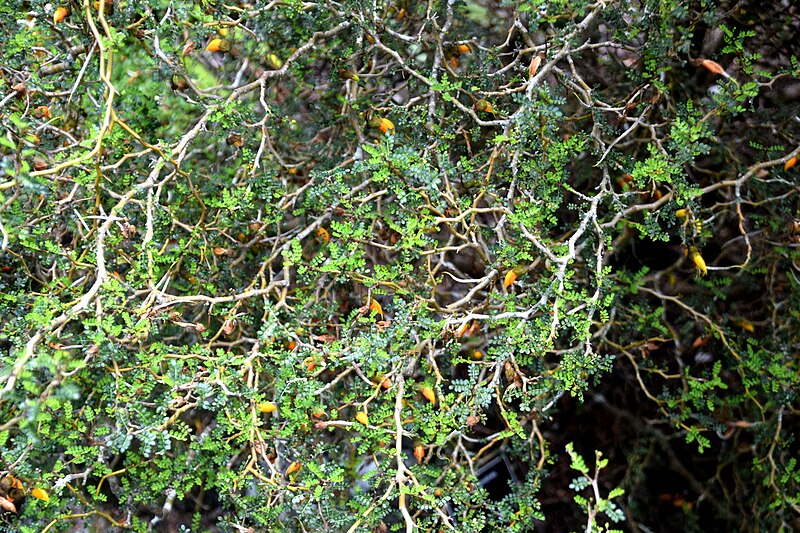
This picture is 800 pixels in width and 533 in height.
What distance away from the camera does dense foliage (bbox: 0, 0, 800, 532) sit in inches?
49.8

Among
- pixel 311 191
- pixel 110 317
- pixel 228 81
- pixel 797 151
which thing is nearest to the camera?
pixel 110 317

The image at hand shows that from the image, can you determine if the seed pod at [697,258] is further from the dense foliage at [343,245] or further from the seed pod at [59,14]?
the seed pod at [59,14]

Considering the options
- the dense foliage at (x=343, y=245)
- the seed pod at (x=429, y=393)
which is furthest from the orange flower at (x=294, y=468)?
the seed pod at (x=429, y=393)

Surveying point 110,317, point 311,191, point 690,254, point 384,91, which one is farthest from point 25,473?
point 690,254

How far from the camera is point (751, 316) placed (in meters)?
2.06

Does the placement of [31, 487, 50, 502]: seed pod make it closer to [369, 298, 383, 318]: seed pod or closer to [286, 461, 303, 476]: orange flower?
[286, 461, 303, 476]: orange flower

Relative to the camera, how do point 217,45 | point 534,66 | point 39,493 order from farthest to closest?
point 217,45 → point 534,66 → point 39,493

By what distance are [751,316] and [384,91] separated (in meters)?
1.20

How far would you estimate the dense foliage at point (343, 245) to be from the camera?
127 cm

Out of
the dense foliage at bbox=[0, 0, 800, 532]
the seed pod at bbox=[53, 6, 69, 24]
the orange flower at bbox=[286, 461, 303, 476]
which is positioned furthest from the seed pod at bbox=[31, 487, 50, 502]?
the seed pod at bbox=[53, 6, 69, 24]

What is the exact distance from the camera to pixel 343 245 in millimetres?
1565

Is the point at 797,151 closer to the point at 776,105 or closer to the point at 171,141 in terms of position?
the point at 776,105

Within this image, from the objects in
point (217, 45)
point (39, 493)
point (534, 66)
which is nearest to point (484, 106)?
point (534, 66)

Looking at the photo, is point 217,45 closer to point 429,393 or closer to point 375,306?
point 375,306
